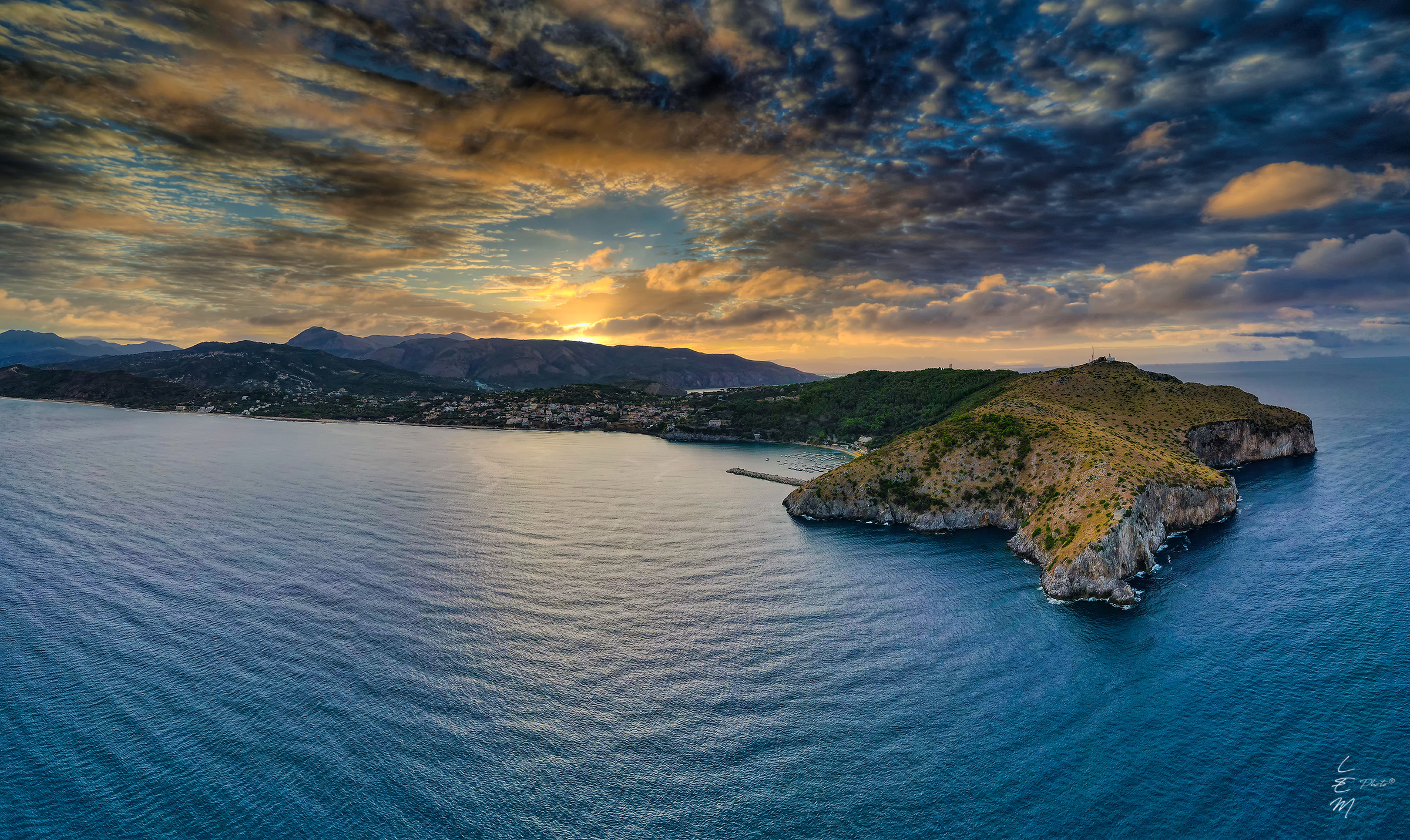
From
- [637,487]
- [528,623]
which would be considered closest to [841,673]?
[528,623]

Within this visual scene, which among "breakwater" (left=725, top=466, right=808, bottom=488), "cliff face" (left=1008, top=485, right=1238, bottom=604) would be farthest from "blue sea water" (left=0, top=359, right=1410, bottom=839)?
"breakwater" (left=725, top=466, right=808, bottom=488)

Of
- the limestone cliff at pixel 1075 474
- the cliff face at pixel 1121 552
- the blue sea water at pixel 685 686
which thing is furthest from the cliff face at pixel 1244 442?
the cliff face at pixel 1121 552

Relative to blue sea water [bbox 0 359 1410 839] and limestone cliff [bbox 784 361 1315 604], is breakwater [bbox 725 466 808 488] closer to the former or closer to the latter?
limestone cliff [bbox 784 361 1315 604]

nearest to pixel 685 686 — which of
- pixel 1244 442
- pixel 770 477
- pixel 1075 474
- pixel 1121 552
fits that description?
pixel 1121 552

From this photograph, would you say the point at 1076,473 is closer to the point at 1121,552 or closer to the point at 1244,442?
the point at 1121,552

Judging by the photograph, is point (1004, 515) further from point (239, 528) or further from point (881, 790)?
point (239, 528)

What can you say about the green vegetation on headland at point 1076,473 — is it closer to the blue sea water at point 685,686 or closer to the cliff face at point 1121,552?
the cliff face at point 1121,552

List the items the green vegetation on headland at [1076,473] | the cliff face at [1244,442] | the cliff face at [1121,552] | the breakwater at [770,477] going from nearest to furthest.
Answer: the cliff face at [1121,552] → the green vegetation on headland at [1076,473] → the cliff face at [1244,442] → the breakwater at [770,477]
